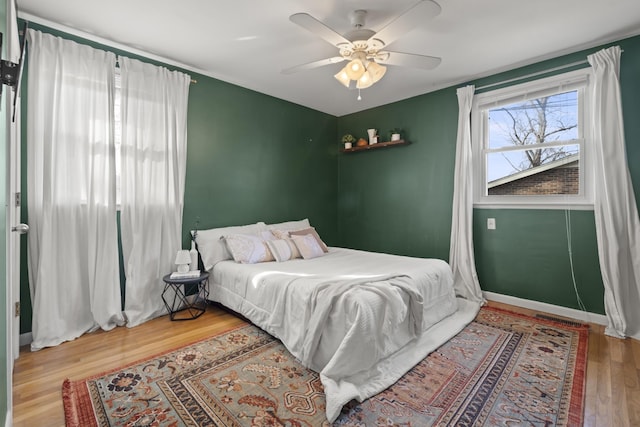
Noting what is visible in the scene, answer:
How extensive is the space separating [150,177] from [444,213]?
3345 millimetres

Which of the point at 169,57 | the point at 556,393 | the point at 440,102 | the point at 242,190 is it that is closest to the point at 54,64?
the point at 169,57

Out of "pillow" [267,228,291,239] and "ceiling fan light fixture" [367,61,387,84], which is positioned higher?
"ceiling fan light fixture" [367,61,387,84]

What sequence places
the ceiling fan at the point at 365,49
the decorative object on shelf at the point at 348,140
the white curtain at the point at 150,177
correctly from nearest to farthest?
the ceiling fan at the point at 365,49, the white curtain at the point at 150,177, the decorative object on shelf at the point at 348,140

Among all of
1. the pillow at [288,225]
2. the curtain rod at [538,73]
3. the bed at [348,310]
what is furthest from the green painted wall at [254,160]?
the curtain rod at [538,73]

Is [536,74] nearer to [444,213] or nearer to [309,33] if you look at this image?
[444,213]

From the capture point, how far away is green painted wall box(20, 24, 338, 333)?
11.2 feet

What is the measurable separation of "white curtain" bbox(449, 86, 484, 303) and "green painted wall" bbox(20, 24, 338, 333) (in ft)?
6.54

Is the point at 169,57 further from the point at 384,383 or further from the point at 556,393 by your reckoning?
the point at 556,393

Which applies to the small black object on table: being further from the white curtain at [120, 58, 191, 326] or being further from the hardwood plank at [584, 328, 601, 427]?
the hardwood plank at [584, 328, 601, 427]

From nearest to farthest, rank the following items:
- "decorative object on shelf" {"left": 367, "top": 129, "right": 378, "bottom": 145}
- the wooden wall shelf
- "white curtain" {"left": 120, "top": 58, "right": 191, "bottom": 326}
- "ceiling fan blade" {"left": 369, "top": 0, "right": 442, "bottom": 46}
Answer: "ceiling fan blade" {"left": 369, "top": 0, "right": 442, "bottom": 46} → "white curtain" {"left": 120, "top": 58, "right": 191, "bottom": 326} → the wooden wall shelf → "decorative object on shelf" {"left": 367, "top": 129, "right": 378, "bottom": 145}

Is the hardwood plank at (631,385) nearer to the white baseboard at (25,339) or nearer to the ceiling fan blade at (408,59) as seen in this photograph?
the ceiling fan blade at (408,59)

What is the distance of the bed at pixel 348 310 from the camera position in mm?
1853

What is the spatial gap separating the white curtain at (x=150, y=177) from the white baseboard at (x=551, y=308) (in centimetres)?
353

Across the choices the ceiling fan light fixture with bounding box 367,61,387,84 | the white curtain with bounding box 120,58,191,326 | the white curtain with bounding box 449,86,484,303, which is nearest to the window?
the white curtain with bounding box 449,86,484,303
